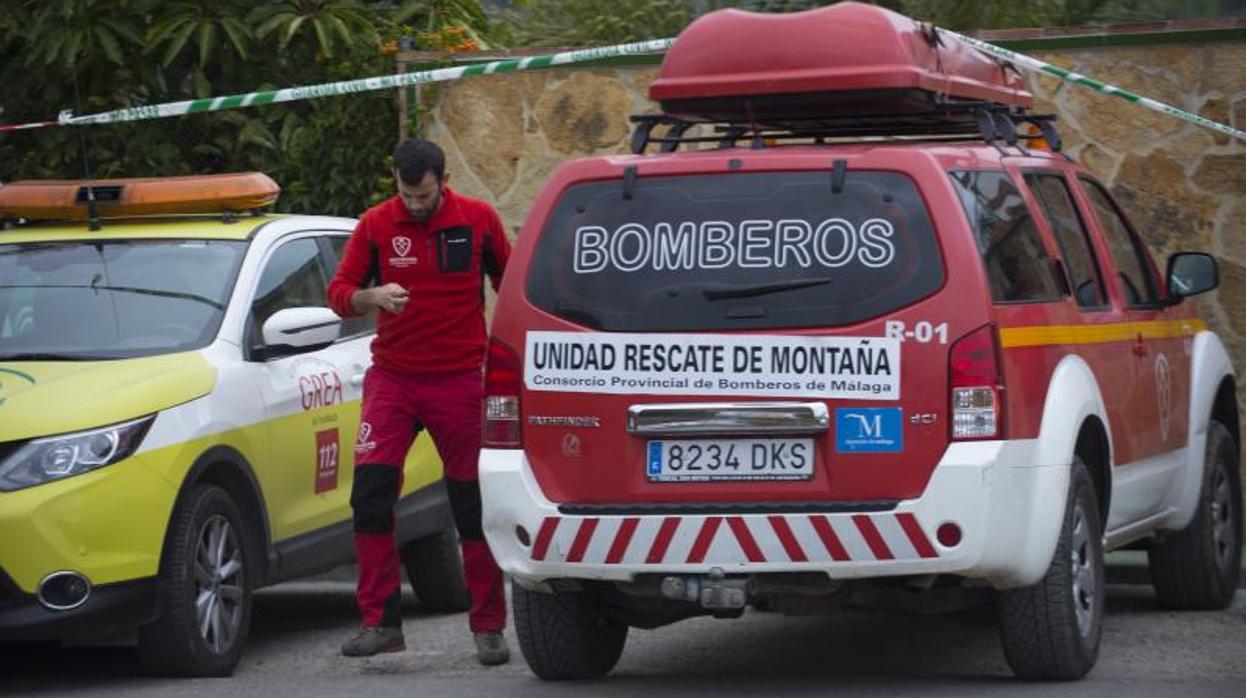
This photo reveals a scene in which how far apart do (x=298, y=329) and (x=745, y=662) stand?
2.03 metres

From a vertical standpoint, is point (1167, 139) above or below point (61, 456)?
above

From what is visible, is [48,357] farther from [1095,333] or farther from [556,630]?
[1095,333]

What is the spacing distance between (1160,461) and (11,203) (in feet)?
14.9

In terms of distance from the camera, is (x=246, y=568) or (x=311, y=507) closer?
(x=246, y=568)

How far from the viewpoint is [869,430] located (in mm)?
6867

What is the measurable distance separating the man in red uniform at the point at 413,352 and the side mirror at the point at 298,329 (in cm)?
45

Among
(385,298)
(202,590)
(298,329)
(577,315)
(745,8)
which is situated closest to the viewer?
(577,315)

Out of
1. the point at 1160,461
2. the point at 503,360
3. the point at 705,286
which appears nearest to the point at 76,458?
the point at 503,360

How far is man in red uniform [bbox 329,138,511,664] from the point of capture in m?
8.25

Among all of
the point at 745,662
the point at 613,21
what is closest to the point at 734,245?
the point at 745,662

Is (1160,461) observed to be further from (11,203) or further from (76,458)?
(11,203)

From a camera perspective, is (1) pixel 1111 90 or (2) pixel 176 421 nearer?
(2) pixel 176 421

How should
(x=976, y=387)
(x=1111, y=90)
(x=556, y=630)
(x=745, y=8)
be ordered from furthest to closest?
(x=745, y=8), (x=1111, y=90), (x=556, y=630), (x=976, y=387)

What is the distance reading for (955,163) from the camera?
7188 mm
